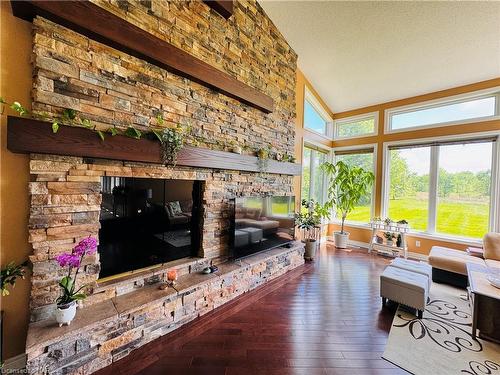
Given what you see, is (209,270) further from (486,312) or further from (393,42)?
(393,42)

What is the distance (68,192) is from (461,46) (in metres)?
5.51

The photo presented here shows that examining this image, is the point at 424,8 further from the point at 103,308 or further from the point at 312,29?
the point at 103,308

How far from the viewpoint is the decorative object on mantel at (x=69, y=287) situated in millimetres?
Result: 1474

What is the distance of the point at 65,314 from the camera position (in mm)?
1479

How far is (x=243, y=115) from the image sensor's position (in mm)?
3092

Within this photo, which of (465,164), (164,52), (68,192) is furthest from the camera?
(465,164)

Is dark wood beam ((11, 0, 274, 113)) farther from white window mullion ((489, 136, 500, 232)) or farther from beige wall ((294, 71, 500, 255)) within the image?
white window mullion ((489, 136, 500, 232))

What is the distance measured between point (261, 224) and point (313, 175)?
272 centimetres

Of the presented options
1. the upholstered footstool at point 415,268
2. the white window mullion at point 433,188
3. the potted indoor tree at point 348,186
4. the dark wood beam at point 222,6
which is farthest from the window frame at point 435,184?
the dark wood beam at point 222,6

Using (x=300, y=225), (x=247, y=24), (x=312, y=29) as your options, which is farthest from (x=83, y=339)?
(x=312, y=29)

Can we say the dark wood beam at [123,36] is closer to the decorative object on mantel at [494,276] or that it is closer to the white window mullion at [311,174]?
the white window mullion at [311,174]

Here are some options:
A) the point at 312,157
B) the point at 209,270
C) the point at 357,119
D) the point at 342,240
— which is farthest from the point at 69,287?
the point at 357,119

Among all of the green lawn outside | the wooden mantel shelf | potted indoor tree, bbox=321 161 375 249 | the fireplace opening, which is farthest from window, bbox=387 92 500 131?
the fireplace opening

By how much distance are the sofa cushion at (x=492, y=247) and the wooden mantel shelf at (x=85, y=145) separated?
4503mm
